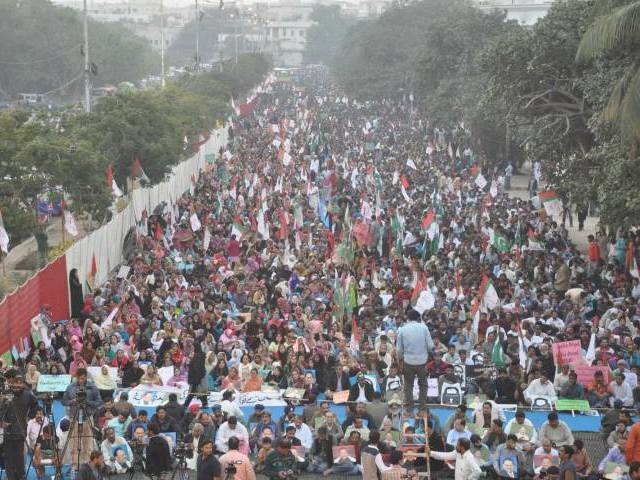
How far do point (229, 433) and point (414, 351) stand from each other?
2.47m

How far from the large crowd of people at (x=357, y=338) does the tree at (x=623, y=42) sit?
130 inches

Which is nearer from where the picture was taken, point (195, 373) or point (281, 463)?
point (281, 463)

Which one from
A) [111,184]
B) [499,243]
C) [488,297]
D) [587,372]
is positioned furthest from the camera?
[111,184]

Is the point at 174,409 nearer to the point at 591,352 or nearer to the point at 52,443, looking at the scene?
the point at 52,443

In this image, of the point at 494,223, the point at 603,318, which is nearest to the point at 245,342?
the point at 603,318

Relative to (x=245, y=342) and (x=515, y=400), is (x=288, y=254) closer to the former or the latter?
(x=245, y=342)

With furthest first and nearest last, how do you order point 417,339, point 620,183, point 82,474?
point 620,183
point 417,339
point 82,474

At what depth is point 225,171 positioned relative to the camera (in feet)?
161

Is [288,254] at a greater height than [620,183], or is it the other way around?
[620,183]

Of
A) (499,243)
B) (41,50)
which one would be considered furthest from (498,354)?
(41,50)

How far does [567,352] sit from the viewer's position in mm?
18891

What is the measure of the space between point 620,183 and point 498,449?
11312mm

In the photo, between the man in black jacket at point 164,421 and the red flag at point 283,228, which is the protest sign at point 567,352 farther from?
the red flag at point 283,228

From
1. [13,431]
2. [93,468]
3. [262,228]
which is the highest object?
[13,431]
